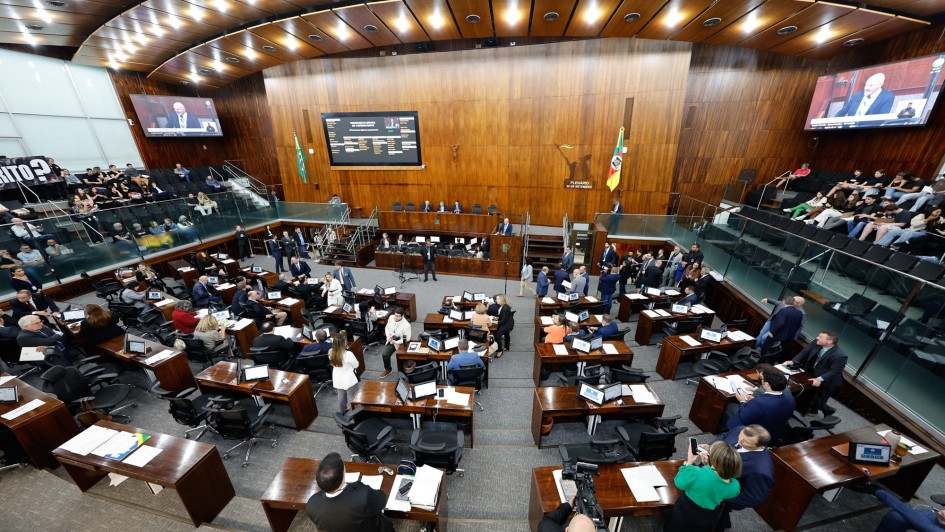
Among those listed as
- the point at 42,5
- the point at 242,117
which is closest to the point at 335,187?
the point at 242,117

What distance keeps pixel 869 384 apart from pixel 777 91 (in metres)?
12.2

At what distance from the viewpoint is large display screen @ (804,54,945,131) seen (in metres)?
8.20

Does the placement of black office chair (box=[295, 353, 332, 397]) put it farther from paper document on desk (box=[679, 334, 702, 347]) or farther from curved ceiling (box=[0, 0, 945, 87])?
curved ceiling (box=[0, 0, 945, 87])

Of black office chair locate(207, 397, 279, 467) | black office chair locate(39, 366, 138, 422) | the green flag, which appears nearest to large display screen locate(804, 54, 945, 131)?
black office chair locate(207, 397, 279, 467)

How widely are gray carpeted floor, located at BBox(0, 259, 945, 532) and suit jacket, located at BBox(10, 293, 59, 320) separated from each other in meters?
1.61

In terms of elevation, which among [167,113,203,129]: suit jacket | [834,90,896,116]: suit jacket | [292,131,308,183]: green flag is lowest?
[292,131,308,183]: green flag

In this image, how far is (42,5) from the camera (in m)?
7.97

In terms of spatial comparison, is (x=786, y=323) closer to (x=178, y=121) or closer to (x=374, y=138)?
(x=374, y=138)

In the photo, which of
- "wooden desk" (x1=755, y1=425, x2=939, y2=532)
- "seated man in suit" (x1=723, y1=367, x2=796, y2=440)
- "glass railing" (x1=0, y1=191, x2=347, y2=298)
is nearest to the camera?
"wooden desk" (x1=755, y1=425, x2=939, y2=532)

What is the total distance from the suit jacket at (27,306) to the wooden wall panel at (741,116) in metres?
19.1

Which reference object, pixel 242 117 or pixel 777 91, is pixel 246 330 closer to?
pixel 242 117

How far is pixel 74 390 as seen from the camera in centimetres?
454

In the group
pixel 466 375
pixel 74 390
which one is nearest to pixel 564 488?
pixel 466 375

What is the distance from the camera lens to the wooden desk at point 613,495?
9.70ft
